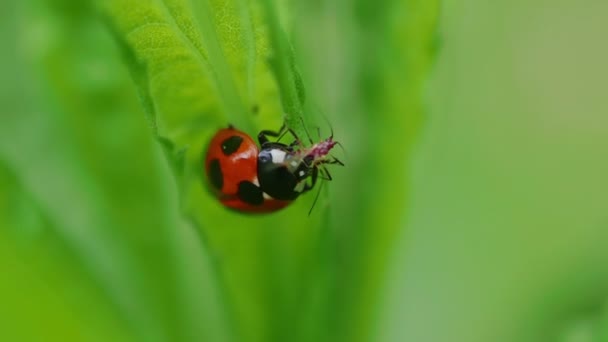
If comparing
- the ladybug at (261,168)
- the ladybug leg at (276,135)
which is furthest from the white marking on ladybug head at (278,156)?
the ladybug leg at (276,135)

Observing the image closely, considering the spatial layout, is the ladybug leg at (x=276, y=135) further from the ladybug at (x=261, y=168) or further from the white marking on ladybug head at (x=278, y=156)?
the white marking on ladybug head at (x=278, y=156)

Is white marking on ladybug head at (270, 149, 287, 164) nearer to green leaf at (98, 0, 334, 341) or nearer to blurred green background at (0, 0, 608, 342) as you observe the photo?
blurred green background at (0, 0, 608, 342)

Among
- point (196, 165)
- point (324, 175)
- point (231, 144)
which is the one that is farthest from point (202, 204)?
point (324, 175)

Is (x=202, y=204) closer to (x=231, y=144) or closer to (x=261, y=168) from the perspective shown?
(x=231, y=144)

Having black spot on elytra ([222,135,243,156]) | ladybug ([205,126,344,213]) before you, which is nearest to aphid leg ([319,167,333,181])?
ladybug ([205,126,344,213])

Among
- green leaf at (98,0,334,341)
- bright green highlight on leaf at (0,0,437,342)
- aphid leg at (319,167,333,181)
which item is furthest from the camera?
aphid leg at (319,167,333,181)

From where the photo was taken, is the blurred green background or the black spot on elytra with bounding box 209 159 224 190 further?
the black spot on elytra with bounding box 209 159 224 190
